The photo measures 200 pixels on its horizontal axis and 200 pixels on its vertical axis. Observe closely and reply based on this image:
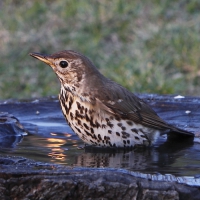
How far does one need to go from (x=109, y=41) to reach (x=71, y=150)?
20.8 feet

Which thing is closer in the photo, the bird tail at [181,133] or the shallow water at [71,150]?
the shallow water at [71,150]

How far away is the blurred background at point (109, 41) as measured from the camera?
9.91 m

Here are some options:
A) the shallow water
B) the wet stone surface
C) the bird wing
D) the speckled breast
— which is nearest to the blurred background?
the wet stone surface

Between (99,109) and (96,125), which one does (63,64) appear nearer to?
(99,109)

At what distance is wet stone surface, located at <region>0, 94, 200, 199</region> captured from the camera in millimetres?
3664

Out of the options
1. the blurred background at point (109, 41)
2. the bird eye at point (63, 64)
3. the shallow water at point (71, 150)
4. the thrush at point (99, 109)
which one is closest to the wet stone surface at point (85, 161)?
the shallow water at point (71, 150)

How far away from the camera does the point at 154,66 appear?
9.87m

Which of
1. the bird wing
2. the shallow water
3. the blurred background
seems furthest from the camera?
the blurred background

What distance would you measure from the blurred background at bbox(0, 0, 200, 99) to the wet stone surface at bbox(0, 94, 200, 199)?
2.66m

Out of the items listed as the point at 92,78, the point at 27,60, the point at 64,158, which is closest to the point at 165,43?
the point at 27,60

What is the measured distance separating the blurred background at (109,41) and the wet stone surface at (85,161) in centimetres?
266

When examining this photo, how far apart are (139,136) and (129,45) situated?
5.62m

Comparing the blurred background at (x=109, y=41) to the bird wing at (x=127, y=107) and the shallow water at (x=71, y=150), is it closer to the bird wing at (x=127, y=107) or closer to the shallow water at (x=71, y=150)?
the shallow water at (x=71, y=150)

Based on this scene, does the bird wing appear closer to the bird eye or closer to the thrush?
the thrush
